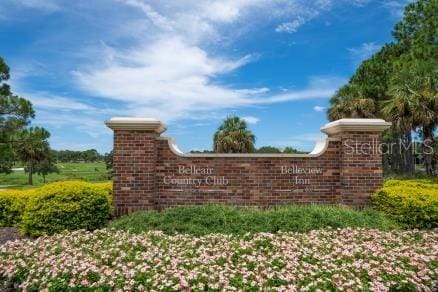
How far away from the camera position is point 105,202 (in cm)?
798

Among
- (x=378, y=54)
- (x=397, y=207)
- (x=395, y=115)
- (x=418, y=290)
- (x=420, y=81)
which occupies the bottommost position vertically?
(x=418, y=290)

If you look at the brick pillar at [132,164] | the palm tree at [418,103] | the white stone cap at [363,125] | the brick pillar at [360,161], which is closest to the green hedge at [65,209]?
the brick pillar at [132,164]

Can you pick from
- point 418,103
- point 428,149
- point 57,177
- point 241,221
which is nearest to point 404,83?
point 418,103

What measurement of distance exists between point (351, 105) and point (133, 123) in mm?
26768

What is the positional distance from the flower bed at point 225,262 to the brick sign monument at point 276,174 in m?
2.40

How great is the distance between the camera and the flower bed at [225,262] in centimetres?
412

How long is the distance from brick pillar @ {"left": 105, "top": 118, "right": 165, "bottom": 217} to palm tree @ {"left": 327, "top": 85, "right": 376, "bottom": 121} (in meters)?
26.1

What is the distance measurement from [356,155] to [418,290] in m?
4.81

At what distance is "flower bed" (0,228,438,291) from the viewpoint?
4121mm

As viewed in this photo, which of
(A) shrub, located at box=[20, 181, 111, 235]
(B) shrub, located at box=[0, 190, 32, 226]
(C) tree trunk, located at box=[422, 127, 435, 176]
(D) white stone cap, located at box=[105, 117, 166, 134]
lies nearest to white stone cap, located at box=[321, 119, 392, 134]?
(D) white stone cap, located at box=[105, 117, 166, 134]

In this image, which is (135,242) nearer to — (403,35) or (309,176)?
(309,176)

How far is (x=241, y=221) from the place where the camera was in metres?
6.88

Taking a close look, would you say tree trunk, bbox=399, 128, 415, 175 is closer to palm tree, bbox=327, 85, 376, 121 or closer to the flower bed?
palm tree, bbox=327, 85, 376, 121

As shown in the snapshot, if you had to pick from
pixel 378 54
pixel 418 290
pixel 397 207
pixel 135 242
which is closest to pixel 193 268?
pixel 135 242
